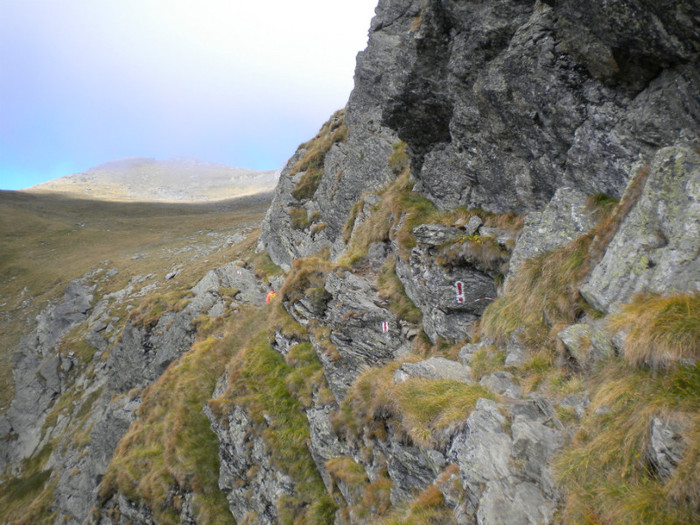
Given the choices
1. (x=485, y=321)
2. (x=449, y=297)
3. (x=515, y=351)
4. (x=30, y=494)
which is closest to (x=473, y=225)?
(x=449, y=297)

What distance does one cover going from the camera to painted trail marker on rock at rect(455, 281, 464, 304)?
13.5 meters

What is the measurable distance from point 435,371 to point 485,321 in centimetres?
268

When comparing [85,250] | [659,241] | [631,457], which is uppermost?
[659,241]

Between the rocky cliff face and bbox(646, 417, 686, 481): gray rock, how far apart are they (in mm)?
25

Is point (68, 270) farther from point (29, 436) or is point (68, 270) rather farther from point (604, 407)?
point (604, 407)

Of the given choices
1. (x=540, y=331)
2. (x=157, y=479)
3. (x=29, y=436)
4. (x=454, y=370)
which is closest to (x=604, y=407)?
(x=540, y=331)

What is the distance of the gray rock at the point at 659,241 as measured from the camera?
6.82 m

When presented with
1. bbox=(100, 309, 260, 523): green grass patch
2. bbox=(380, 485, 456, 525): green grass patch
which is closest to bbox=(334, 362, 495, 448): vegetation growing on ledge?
bbox=(380, 485, 456, 525): green grass patch

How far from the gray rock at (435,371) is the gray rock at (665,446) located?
5.09 metres

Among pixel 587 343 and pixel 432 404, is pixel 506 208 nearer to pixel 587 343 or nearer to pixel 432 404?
pixel 587 343

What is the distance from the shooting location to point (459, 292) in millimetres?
13570

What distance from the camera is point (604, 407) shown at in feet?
20.3

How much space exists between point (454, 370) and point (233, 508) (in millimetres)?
13360

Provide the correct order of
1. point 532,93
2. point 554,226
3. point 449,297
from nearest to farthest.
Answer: point 554,226 < point 532,93 < point 449,297
